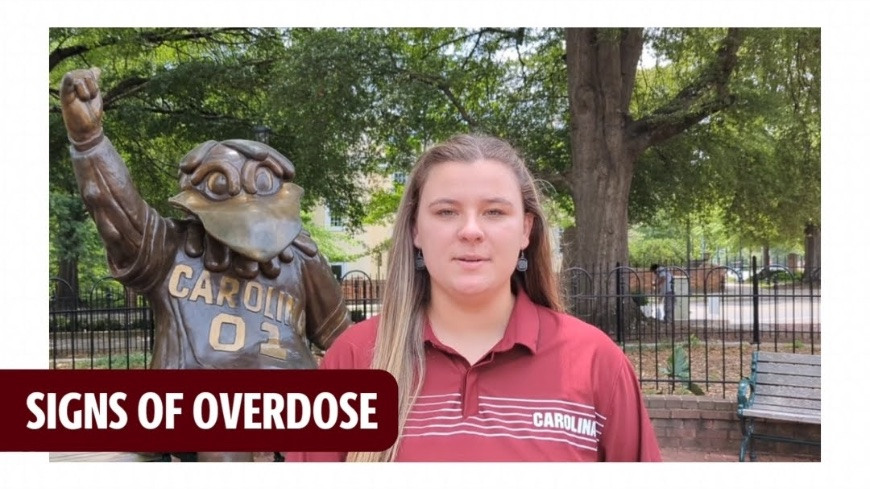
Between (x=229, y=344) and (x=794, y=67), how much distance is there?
31.9 feet

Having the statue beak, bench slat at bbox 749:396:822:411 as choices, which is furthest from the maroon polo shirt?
bench slat at bbox 749:396:822:411

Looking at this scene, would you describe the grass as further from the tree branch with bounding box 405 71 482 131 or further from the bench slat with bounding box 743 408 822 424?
the bench slat with bounding box 743 408 822 424

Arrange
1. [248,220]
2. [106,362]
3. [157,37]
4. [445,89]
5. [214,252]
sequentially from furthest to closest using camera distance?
1. [157,37]
2. [445,89]
3. [106,362]
4. [214,252]
5. [248,220]

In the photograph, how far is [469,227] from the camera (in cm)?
198

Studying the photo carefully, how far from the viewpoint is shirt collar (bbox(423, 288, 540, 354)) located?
6.61 feet

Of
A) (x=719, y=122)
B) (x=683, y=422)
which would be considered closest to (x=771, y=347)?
(x=719, y=122)

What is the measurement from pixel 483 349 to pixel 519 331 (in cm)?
12

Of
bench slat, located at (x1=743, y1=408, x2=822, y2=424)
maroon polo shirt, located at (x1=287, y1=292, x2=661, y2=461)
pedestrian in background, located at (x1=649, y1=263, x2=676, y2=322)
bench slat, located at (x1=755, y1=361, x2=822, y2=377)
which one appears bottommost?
bench slat, located at (x1=743, y1=408, x2=822, y2=424)

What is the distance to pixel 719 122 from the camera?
1162 centimetres

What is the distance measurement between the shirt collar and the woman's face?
107 millimetres

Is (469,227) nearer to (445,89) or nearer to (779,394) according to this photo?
(779,394)

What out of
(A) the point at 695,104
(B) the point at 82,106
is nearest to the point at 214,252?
(B) the point at 82,106

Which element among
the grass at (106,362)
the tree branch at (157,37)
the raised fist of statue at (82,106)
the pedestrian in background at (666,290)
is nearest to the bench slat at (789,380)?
the pedestrian in background at (666,290)
